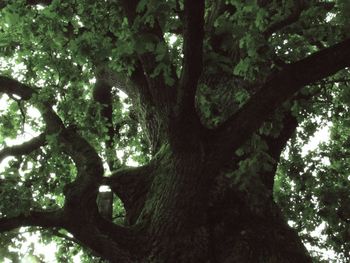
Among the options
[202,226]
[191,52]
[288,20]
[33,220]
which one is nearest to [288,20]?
[288,20]

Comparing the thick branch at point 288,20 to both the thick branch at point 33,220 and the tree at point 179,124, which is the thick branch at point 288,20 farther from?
the thick branch at point 33,220

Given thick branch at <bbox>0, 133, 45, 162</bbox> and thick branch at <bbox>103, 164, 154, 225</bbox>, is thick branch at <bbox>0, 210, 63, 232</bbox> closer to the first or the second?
thick branch at <bbox>103, 164, 154, 225</bbox>

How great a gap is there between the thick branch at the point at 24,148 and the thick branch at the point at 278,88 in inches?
135

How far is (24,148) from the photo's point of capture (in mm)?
7102

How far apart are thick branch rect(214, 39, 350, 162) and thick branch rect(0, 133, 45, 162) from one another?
3.42 meters

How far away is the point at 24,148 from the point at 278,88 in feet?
14.5

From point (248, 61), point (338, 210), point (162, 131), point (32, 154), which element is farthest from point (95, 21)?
point (338, 210)

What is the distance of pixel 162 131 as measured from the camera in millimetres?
6879

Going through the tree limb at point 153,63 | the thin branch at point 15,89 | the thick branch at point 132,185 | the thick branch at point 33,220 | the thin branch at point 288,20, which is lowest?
the thick branch at point 33,220

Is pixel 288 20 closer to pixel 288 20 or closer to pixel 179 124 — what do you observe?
pixel 288 20

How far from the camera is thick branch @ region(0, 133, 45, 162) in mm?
6941

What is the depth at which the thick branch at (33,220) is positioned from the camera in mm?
5062

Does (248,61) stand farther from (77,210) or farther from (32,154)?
(32,154)

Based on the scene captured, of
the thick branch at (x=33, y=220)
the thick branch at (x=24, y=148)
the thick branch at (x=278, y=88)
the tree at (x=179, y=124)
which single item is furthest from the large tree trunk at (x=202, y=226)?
the thick branch at (x=24, y=148)
